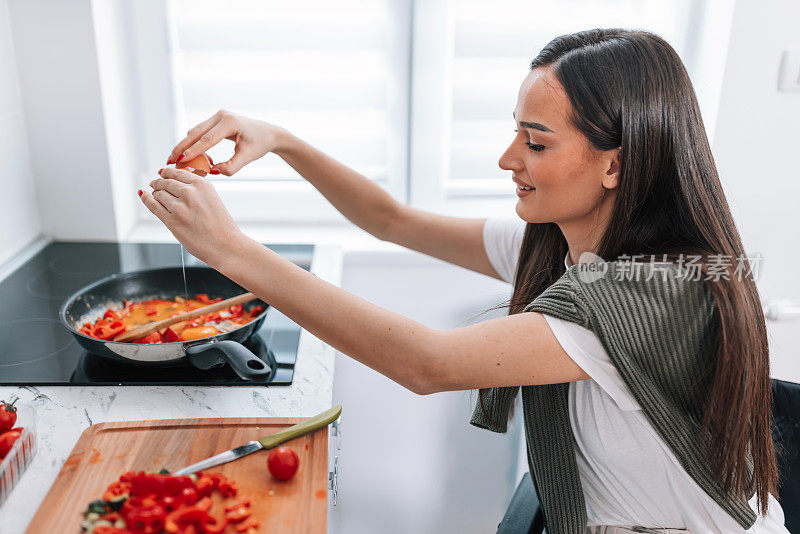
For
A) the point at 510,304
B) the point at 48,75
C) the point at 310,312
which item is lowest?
the point at 510,304

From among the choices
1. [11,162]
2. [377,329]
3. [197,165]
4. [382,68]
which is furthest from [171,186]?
[382,68]

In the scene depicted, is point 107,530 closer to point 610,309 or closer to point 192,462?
point 192,462

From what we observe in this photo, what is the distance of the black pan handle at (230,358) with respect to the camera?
38.6 inches

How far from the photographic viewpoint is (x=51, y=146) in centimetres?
158

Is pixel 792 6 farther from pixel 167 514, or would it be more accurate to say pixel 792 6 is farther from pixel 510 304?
pixel 167 514

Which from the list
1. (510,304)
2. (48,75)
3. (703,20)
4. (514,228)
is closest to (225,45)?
(48,75)

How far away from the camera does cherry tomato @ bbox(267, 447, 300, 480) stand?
2.67 feet

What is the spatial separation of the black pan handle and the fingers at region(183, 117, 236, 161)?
0.91 feet

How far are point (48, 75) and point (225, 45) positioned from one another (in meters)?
0.39

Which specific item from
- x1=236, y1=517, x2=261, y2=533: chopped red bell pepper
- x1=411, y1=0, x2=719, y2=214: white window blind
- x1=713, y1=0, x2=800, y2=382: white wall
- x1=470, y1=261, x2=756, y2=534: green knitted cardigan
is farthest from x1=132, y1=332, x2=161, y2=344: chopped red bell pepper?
x1=713, y1=0, x2=800, y2=382: white wall

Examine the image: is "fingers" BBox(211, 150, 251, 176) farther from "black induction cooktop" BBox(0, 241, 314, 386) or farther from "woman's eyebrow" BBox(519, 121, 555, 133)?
"woman's eyebrow" BBox(519, 121, 555, 133)

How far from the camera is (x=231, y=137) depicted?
118cm

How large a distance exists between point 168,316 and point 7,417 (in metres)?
0.40

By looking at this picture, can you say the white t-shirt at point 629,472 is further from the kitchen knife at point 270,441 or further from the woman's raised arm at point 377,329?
the kitchen knife at point 270,441
